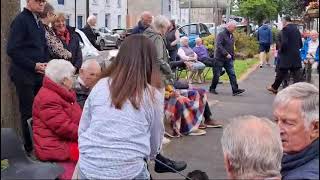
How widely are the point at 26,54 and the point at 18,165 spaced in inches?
84.7

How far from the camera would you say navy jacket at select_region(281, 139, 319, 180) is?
270 centimetres

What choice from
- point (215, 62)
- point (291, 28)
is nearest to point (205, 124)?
point (215, 62)

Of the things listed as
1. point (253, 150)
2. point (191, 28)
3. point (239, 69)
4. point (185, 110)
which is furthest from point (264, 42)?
point (253, 150)

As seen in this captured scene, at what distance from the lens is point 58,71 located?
4.75m

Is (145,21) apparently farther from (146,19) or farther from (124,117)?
(124,117)

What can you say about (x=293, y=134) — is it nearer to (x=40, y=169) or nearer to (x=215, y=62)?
(x=40, y=169)

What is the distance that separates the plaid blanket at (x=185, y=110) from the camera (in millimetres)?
8078

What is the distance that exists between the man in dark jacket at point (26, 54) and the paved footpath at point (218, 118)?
152 centimetres

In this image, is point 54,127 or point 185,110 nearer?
point 54,127

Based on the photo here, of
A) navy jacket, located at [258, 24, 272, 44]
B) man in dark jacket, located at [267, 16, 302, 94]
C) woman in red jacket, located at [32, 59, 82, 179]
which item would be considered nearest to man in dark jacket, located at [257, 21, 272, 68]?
navy jacket, located at [258, 24, 272, 44]

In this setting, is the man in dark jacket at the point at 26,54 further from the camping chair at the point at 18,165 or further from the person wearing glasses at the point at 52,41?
the camping chair at the point at 18,165

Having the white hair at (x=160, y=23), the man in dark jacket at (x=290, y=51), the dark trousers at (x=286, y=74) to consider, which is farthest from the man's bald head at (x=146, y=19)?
the dark trousers at (x=286, y=74)

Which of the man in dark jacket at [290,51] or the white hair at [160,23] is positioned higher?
the white hair at [160,23]

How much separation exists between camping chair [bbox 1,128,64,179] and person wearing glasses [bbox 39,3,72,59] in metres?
2.71
